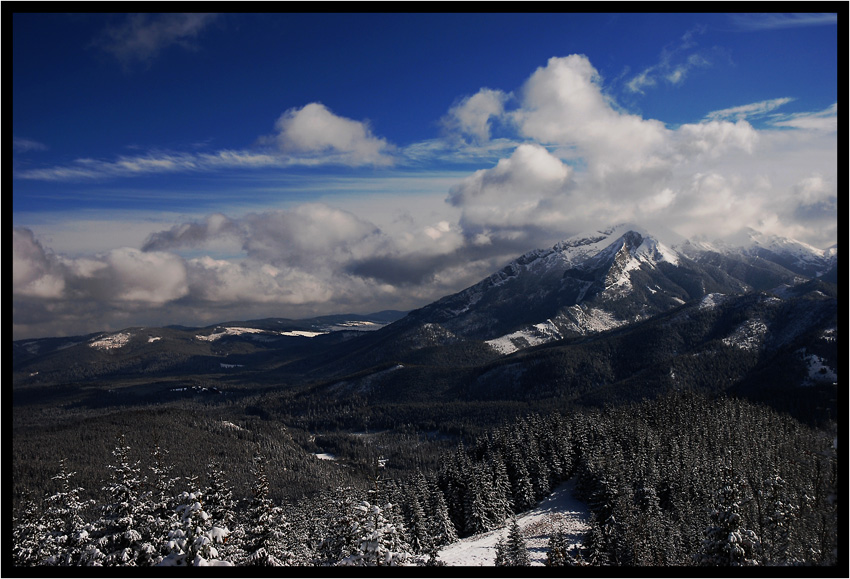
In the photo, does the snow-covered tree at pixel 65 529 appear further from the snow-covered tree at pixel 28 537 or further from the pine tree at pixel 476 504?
the pine tree at pixel 476 504

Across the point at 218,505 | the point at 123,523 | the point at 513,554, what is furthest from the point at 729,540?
the point at 123,523

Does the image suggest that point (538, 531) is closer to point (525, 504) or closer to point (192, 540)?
point (525, 504)

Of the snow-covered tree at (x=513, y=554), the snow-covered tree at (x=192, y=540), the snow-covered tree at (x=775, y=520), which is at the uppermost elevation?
the snow-covered tree at (x=192, y=540)

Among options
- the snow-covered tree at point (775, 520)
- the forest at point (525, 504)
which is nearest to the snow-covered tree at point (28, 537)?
the forest at point (525, 504)

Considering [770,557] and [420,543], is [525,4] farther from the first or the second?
[420,543]

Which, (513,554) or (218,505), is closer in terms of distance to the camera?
(218,505)

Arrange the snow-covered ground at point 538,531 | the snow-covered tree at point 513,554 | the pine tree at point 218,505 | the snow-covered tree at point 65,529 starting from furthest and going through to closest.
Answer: the snow-covered ground at point 538,531
the snow-covered tree at point 513,554
the pine tree at point 218,505
the snow-covered tree at point 65,529
